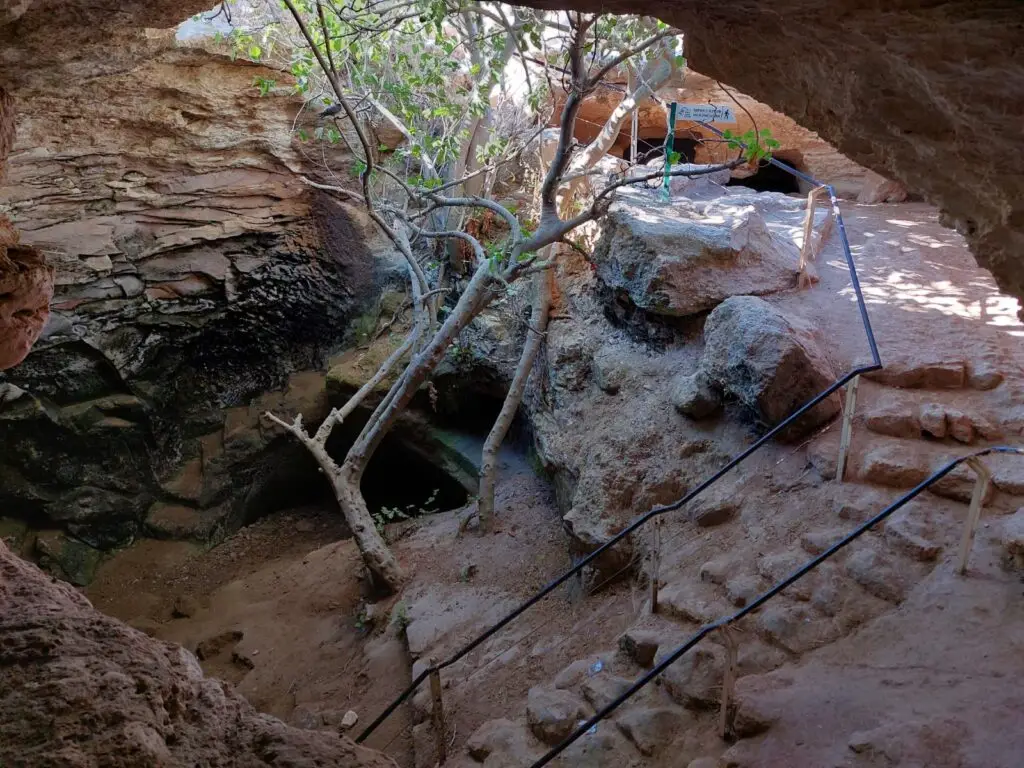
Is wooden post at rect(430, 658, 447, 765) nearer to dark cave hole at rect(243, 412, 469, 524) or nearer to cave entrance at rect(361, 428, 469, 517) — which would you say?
cave entrance at rect(361, 428, 469, 517)

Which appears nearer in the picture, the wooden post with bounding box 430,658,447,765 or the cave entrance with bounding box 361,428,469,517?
the wooden post with bounding box 430,658,447,765

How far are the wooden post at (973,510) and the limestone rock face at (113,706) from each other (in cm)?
313

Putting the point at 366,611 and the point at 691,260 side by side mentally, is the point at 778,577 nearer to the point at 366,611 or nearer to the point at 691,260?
the point at 691,260

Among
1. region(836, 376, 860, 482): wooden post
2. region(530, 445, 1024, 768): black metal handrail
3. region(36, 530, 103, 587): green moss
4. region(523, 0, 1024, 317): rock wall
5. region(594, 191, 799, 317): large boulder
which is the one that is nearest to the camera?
region(523, 0, 1024, 317): rock wall

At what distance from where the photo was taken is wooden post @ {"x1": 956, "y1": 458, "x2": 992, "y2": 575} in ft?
11.6

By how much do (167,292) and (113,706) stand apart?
8.16 meters

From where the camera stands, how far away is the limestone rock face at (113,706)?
102 inches

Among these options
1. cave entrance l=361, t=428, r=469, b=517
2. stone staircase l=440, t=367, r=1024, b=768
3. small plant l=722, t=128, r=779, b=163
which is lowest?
cave entrance l=361, t=428, r=469, b=517

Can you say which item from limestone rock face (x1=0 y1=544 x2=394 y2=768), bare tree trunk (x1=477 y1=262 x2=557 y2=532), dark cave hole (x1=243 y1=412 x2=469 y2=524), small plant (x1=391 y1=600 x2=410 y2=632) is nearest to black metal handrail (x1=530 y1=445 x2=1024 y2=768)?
limestone rock face (x1=0 y1=544 x2=394 y2=768)

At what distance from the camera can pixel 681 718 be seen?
3.72m

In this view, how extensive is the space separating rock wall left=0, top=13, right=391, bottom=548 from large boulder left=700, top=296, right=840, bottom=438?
6820mm

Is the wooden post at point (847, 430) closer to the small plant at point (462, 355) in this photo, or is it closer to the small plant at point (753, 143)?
the small plant at point (753, 143)

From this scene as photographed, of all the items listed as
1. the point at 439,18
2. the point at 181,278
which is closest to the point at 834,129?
the point at 439,18

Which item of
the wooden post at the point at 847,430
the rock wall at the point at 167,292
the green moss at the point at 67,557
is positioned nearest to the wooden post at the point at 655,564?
the wooden post at the point at 847,430
